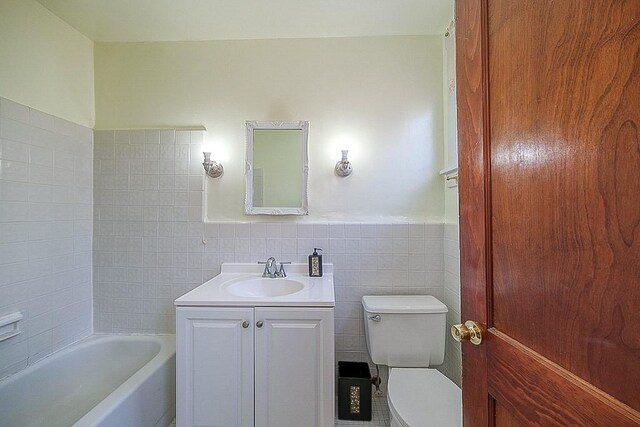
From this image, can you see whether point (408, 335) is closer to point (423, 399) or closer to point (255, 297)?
point (423, 399)

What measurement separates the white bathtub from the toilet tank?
1.20 metres

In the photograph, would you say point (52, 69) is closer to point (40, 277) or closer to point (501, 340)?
point (40, 277)

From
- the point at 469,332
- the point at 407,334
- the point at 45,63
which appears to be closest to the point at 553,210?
the point at 469,332

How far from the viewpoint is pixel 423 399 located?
1188 millimetres

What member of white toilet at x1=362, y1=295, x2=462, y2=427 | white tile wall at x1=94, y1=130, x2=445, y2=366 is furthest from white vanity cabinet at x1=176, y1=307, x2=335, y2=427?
white tile wall at x1=94, y1=130, x2=445, y2=366

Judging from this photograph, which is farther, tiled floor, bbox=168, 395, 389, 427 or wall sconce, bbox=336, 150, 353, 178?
wall sconce, bbox=336, 150, 353, 178

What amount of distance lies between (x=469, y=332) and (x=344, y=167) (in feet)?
4.21

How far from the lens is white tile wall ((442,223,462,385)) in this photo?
1627 mm

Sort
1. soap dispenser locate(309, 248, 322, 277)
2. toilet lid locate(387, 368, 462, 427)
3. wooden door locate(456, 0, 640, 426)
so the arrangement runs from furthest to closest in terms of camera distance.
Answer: soap dispenser locate(309, 248, 322, 277)
toilet lid locate(387, 368, 462, 427)
wooden door locate(456, 0, 640, 426)

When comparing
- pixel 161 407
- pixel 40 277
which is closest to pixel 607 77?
pixel 161 407

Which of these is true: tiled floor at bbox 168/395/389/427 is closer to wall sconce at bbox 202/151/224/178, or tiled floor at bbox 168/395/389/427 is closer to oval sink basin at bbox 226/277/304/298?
oval sink basin at bbox 226/277/304/298

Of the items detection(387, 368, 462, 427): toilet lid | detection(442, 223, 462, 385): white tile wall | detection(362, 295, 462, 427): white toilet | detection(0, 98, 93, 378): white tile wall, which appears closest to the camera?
detection(387, 368, 462, 427): toilet lid

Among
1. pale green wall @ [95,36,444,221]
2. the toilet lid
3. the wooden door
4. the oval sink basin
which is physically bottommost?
the toilet lid

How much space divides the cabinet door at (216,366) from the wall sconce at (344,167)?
102 cm
